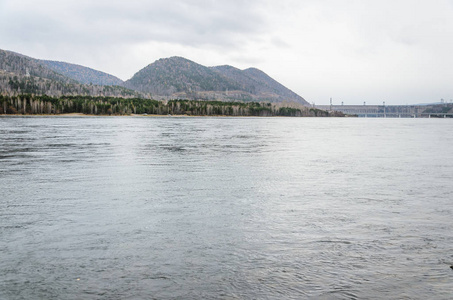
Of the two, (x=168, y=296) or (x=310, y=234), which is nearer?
(x=168, y=296)

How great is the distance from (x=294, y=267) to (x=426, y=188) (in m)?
13.6

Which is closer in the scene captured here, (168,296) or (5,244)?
(168,296)

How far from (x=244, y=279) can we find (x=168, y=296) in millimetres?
1710

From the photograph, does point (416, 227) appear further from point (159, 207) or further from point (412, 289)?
point (159, 207)

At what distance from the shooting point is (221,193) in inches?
705

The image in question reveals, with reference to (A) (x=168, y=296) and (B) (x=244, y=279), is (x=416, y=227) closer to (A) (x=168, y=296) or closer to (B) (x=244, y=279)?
(B) (x=244, y=279)

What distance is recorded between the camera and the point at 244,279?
8320 mm

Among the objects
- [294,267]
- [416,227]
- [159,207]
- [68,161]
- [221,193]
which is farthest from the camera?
[68,161]

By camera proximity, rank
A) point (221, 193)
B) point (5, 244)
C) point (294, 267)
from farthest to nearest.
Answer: point (221, 193), point (5, 244), point (294, 267)

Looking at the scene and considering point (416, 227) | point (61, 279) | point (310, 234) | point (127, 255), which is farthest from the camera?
point (416, 227)

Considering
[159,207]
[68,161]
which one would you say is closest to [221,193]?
[159,207]

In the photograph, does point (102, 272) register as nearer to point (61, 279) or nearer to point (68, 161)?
point (61, 279)

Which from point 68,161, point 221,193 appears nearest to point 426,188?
point 221,193

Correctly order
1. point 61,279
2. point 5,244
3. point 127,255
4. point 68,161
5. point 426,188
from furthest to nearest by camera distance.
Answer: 1. point 68,161
2. point 426,188
3. point 5,244
4. point 127,255
5. point 61,279
